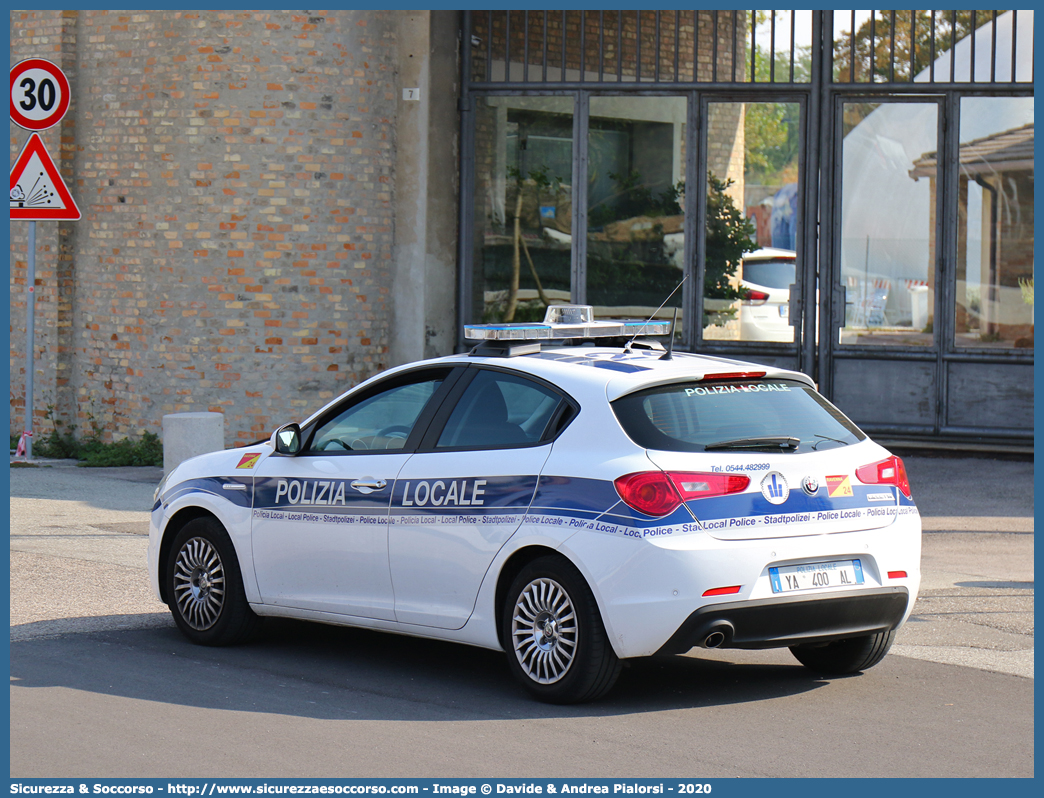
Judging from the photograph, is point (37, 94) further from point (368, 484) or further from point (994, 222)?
point (994, 222)

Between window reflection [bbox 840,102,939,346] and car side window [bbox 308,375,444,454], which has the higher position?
window reflection [bbox 840,102,939,346]

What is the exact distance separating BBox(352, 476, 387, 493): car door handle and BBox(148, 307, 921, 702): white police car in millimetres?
11

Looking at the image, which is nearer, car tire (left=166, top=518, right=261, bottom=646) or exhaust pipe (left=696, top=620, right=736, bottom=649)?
exhaust pipe (left=696, top=620, right=736, bottom=649)

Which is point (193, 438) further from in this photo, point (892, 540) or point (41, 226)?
point (892, 540)

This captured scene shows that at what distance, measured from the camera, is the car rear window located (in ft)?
19.9

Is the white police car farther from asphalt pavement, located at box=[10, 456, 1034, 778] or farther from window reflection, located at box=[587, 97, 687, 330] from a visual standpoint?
window reflection, located at box=[587, 97, 687, 330]

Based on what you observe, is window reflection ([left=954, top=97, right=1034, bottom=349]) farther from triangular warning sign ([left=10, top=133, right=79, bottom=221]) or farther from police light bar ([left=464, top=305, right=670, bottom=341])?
triangular warning sign ([left=10, top=133, right=79, bottom=221])

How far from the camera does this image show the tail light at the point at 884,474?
6.28 metres

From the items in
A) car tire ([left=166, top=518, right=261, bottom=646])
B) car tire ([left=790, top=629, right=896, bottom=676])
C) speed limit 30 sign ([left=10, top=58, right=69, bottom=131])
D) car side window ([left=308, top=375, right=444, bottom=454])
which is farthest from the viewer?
speed limit 30 sign ([left=10, top=58, right=69, bottom=131])

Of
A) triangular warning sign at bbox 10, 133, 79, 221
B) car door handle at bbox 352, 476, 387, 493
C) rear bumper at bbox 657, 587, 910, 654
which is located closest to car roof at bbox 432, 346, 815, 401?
car door handle at bbox 352, 476, 387, 493

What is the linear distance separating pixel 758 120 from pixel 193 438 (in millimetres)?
6992

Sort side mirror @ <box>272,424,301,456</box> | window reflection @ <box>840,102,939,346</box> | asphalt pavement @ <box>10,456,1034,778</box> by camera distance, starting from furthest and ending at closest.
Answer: window reflection @ <box>840,102,939,346</box> < side mirror @ <box>272,424,301,456</box> < asphalt pavement @ <box>10,456,1034,778</box>

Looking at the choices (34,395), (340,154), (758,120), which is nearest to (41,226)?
(34,395)

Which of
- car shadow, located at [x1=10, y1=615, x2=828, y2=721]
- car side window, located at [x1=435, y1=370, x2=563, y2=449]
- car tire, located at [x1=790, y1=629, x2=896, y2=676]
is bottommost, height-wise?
car shadow, located at [x1=10, y1=615, x2=828, y2=721]
